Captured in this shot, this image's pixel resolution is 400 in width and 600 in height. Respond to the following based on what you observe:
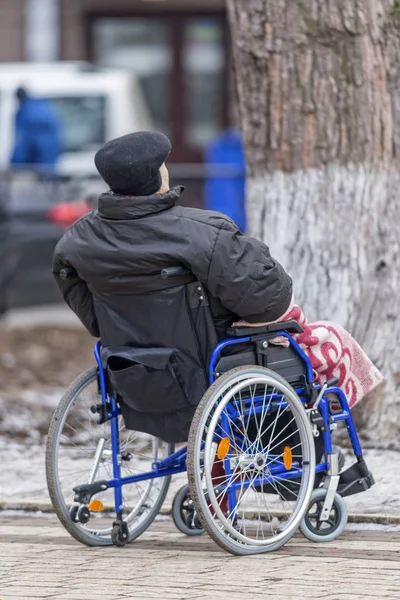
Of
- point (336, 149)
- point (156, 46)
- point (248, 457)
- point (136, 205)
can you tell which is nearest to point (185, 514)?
point (248, 457)

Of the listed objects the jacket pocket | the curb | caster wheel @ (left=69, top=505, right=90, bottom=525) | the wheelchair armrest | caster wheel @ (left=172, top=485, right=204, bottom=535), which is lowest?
the curb

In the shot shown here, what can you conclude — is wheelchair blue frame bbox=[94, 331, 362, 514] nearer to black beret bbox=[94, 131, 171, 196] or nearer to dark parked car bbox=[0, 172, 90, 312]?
black beret bbox=[94, 131, 171, 196]

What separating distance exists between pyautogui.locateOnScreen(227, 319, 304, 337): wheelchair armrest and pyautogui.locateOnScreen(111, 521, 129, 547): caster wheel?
84cm

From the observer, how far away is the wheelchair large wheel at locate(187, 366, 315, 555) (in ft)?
17.1

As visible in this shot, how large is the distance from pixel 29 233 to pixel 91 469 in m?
7.51

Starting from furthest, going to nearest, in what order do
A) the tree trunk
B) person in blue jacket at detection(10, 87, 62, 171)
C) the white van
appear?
the white van
person in blue jacket at detection(10, 87, 62, 171)
the tree trunk

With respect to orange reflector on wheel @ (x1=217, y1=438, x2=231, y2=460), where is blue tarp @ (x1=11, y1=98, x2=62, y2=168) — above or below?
above

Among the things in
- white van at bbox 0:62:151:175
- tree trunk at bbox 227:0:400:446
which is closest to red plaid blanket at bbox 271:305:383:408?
tree trunk at bbox 227:0:400:446

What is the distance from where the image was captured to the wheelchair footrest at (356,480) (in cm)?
577

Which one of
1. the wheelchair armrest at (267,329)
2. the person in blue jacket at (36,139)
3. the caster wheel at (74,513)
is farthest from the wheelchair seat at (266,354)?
the person in blue jacket at (36,139)

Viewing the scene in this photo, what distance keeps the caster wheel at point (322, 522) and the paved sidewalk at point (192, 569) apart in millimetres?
39

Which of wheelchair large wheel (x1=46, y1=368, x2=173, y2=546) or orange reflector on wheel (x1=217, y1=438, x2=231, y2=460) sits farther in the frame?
wheelchair large wheel (x1=46, y1=368, x2=173, y2=546)

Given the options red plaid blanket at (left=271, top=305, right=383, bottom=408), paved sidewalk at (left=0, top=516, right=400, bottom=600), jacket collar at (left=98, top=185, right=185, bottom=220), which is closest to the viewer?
paved sidewalk at (left=0, top=516, right=400, bottom=600)

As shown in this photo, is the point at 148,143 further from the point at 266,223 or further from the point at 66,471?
the point at 266,223
